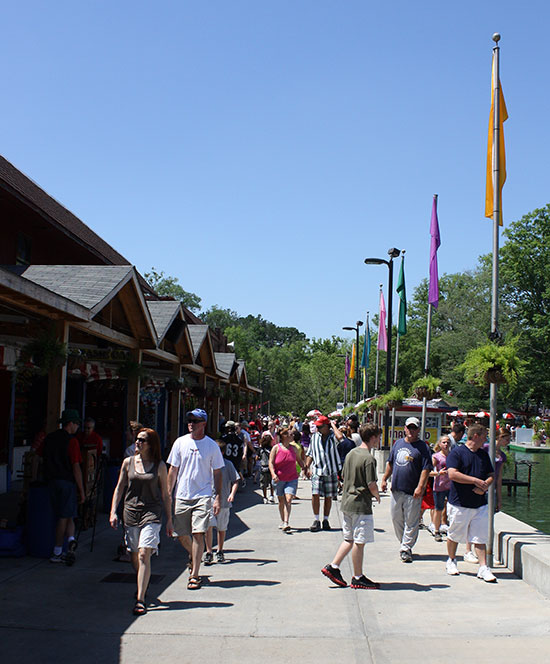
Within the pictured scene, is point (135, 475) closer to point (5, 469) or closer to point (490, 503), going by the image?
point (490, 503)

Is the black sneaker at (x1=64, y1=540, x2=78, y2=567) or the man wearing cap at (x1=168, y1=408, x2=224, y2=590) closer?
the man wearing cap at (x1=168, y1=408, x2=224, y2=590)

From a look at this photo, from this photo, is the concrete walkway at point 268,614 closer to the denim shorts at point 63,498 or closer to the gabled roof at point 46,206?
the denim shorts at point 63,498

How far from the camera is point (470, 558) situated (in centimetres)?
906

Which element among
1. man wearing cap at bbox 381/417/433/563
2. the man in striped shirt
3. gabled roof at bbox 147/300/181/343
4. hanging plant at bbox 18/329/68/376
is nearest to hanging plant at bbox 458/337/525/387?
man wearing cap at bbox 381/417/433/563

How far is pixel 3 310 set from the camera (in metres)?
11.4

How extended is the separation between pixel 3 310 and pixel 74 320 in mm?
2049

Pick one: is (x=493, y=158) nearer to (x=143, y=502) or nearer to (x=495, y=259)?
(x=495, y=259)

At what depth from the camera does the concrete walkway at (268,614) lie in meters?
5.43

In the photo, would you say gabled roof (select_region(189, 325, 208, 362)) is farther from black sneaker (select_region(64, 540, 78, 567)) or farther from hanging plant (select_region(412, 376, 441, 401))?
black sneaker (select_region(64, 540, 78, 567))

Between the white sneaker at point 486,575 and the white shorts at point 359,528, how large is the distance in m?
1.51

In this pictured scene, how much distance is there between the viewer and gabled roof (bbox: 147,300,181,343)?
14.9 meters

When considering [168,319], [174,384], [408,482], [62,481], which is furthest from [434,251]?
[62,481]

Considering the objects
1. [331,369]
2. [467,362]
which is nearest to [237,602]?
[467,362]

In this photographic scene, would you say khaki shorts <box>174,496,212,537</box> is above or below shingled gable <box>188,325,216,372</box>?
below
